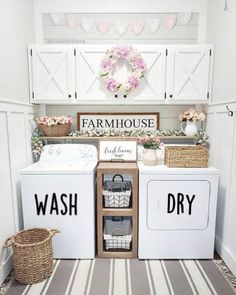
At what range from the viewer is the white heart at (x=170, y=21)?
2.58m

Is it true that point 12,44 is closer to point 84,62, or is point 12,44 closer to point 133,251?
point 84,62

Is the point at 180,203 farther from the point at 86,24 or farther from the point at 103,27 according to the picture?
the point at 86,24

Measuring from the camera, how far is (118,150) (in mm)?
2588

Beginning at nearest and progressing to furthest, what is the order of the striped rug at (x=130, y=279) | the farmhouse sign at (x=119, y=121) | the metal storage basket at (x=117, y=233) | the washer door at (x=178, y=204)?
the striped rug at (x=130, y=279) < the washer door at (x=178, y=204) < the metal storage basket at (x=117, y=233) < the farmhouse sign at (x=119, y=121)

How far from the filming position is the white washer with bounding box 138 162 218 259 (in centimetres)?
212

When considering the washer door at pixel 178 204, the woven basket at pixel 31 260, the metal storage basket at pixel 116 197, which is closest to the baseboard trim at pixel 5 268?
the woven basket at pixel 31 260

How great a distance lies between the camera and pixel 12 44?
6.91 ft

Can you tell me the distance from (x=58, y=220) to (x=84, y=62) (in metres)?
1.59

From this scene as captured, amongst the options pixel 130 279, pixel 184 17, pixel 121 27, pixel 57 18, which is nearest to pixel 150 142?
pixel 130 279

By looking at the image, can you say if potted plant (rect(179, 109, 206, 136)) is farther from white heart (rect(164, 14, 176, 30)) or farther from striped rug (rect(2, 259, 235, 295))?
striped rug (rect(2, 259, 235, 295))

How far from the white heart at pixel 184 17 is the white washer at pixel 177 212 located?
5.48 ft

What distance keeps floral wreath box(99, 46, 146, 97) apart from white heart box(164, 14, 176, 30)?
0.59 m

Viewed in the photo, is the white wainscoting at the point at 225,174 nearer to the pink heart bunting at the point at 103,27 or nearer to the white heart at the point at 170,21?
the white heart at the point at 170,21

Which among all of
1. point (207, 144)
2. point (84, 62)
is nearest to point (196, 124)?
point (207, 144)
